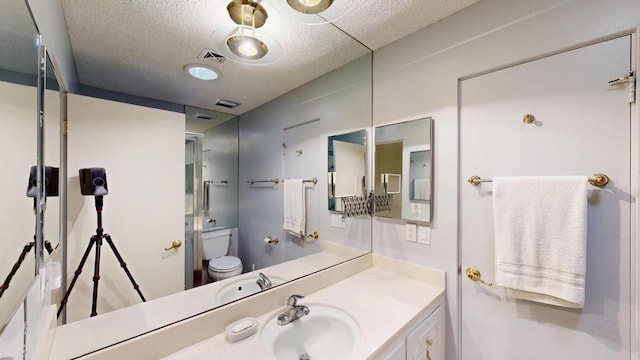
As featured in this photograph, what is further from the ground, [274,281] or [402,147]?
[402,147]

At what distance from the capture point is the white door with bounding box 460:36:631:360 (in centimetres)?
96

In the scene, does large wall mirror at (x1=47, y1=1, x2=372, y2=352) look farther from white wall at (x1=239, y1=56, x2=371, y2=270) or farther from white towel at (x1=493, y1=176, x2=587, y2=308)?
white towel at (x1=493, y1=176, x2=587, y2=308)

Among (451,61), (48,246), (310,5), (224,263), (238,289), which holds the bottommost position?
(238,289)

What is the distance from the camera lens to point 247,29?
3.88 ft

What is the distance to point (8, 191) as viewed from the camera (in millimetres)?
464

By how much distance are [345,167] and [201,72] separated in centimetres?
109

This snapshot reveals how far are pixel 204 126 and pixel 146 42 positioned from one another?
396 mm

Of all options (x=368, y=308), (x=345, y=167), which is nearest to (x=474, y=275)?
(x=368, y=308)

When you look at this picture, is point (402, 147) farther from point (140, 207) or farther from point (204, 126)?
point (140, 207)

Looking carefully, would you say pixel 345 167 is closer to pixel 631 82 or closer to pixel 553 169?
pixel 553 169

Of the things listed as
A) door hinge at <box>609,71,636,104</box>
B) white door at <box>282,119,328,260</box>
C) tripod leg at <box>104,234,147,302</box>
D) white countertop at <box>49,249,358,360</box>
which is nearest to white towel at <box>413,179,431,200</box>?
white door at <box>282,119,328,260</box>

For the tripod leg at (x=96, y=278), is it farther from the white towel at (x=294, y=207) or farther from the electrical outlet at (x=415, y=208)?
the electrical outlet at (x=415, y=208)

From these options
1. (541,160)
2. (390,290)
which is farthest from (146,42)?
(541,160)

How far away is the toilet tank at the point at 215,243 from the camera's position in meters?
1.10
